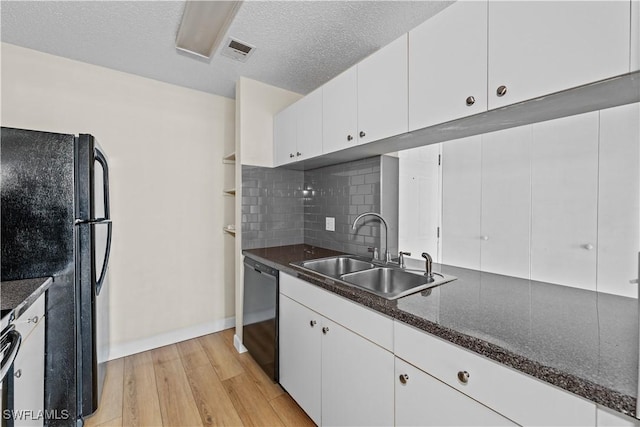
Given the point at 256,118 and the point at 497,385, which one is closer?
the point at 497,385

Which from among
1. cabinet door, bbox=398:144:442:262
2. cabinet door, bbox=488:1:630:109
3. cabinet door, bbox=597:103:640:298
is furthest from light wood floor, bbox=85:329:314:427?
cabinet door, bbox=488:1:630:109

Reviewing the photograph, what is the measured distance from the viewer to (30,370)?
121 centimetres

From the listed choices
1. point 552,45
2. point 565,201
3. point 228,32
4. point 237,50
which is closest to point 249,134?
point 237,50

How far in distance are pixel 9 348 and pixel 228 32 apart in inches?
74.3

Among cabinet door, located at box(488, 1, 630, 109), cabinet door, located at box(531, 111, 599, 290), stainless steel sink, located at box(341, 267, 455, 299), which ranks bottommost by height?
stainless steel sink, located at box(341, 267, 455, 299)

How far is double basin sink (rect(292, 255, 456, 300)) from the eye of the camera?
1363 mm

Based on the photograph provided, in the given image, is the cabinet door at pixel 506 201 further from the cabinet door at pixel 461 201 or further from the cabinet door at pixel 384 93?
the cabinet door at pixel 384 93

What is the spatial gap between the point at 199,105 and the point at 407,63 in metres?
2.15

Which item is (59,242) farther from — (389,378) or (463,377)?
(463,377)

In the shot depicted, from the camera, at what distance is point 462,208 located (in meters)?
1.55

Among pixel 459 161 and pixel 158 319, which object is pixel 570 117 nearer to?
pixel 459 161

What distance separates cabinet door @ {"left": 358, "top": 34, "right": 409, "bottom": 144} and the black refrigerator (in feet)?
5.15

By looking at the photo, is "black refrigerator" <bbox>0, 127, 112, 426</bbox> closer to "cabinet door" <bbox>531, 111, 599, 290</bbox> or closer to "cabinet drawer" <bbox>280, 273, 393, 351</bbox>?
"cabinet drawer" <bbox>280, 273, 393, 351</bbox>

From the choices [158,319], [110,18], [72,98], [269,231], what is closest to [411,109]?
[269,231]
